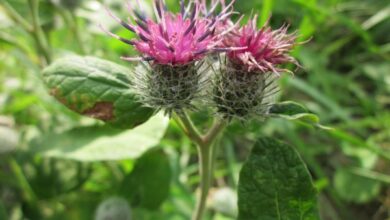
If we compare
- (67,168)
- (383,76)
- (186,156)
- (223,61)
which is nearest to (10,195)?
(67,168)

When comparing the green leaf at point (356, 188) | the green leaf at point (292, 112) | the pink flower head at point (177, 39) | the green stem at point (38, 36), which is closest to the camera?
the pink flower head at point (177, 39)

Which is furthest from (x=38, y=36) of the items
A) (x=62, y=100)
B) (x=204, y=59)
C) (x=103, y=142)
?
(x=204, y=59)

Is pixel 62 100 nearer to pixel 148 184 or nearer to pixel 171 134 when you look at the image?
pixel 148 184

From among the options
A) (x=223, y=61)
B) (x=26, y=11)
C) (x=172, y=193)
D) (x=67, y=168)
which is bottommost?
(x=172, y=193)

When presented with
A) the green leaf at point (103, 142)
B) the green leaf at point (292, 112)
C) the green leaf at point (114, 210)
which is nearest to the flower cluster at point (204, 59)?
the green leaf at point (292, 112)

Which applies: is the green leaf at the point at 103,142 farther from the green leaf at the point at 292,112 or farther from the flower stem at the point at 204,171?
the green leaf at the point at 292,112

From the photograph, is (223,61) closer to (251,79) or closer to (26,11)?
(251,79)

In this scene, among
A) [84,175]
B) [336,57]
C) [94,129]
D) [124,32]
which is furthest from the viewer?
[336,57]
